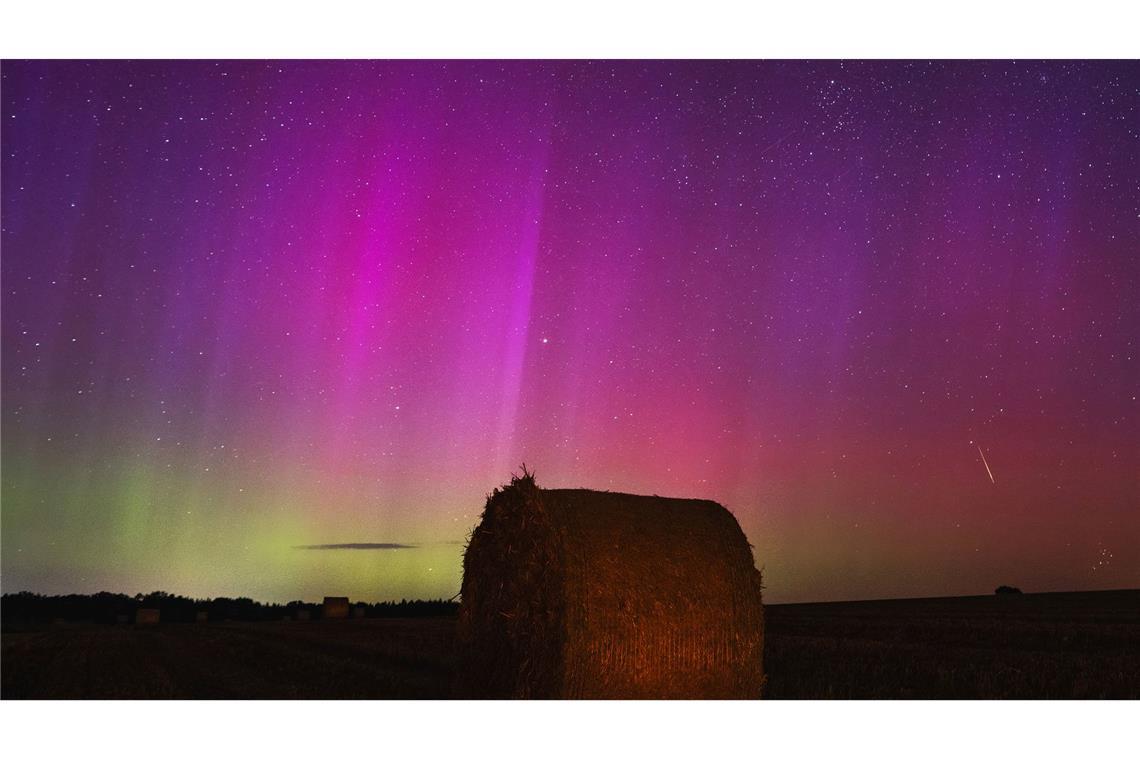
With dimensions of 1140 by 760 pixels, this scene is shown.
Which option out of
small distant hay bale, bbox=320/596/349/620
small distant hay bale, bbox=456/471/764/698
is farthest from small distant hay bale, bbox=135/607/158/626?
small distant hay bale, bbox=456/471/764/698

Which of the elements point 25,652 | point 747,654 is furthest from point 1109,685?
point 25,652

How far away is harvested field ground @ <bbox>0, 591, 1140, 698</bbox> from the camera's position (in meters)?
10.6

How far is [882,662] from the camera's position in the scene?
42.5 ft

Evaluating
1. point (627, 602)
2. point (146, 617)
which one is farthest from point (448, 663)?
point (146, 617)

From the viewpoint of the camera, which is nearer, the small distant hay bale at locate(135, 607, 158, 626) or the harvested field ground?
the harvested field ground

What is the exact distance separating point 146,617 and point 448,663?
63.8ft

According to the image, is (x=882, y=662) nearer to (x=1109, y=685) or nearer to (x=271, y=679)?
(x=1109, y=685)

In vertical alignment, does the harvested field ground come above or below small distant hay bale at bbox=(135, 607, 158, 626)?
above

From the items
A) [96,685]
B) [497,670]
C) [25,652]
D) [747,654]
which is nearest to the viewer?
[747,654]

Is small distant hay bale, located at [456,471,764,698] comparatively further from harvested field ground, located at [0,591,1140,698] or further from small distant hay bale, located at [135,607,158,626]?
small distant hay bale, located at [135,607,158,626]

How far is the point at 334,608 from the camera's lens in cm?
3391

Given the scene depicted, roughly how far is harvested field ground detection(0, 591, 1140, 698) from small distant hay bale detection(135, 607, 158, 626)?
28.6 feet

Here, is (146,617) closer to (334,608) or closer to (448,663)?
(334,608)
